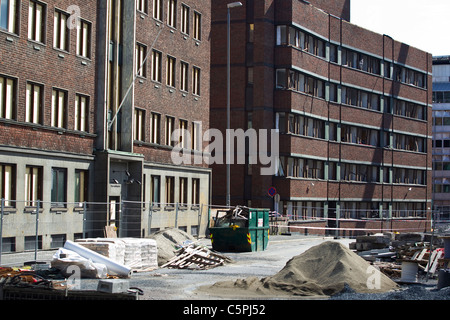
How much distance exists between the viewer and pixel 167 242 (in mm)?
28484

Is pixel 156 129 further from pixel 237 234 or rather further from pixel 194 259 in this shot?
pixel 194 259

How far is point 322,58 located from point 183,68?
2118cm

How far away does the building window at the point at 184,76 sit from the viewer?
4478cm

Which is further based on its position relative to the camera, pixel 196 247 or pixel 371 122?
pixel 371 122

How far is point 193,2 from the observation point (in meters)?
45.9

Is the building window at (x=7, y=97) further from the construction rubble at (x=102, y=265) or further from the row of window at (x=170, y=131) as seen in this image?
the row of window at (x=170, y=131)

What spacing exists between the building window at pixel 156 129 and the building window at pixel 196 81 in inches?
207

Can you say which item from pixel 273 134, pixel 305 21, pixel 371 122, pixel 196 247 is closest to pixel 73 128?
pixel 196 247

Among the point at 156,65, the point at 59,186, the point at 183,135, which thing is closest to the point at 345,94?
the point at 183,135

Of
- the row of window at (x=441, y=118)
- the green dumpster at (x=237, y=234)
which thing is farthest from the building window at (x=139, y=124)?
the row of window at (x=441, y=118)

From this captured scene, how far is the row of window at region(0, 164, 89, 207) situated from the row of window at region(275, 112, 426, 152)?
26626 millimetres

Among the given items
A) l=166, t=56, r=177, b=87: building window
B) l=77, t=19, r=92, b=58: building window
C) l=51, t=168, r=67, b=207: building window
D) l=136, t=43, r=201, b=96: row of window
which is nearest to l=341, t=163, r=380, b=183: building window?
l=136, t=43, r=201, b=96: row of window

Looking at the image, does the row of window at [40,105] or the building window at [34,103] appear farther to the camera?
the building window at [34,103]
